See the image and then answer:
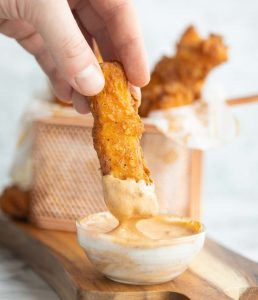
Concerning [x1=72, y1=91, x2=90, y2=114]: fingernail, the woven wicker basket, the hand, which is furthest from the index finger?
the woven wicker basket

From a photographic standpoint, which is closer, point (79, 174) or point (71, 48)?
point (71, 48)

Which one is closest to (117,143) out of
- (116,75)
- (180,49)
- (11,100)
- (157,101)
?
(116,75)

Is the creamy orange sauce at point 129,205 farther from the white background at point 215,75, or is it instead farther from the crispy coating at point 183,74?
the white background at point 215,75

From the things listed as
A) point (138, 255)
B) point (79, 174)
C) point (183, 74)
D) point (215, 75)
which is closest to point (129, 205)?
point (138, 255)

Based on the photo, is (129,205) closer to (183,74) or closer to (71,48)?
(71,48)

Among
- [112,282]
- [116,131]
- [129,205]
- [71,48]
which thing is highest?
[71,48]

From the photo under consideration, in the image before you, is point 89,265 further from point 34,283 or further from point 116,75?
point 116,75
